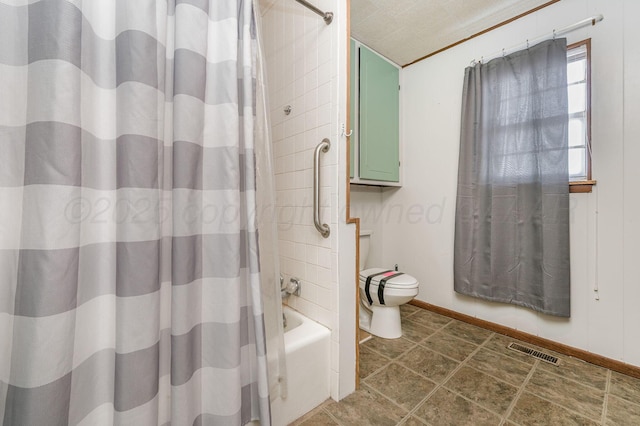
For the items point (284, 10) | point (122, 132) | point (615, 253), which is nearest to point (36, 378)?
point (122, 132)

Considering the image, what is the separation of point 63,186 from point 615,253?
244 centimetres

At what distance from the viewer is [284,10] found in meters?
1.54

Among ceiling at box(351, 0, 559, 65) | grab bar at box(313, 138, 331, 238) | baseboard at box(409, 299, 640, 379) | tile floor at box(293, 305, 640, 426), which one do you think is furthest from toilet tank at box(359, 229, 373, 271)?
ceiling at box(351, 0, 559, 65)

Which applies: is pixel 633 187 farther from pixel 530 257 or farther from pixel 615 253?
pixel 530 257

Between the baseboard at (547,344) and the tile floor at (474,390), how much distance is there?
0.05 metres

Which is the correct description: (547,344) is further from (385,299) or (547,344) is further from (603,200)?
(385,299)

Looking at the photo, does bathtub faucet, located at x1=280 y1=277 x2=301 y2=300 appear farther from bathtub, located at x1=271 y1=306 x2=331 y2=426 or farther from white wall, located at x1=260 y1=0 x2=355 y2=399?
bathtub, located at x1=271 y1=306 x2=331 y2=426

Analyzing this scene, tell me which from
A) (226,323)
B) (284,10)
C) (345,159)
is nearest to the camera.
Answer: (226,323)

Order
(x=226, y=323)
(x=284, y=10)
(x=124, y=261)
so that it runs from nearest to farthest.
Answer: (x=124, y=261)
(x=226, y=323)
(x=284, y=10)

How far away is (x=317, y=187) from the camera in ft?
4.07

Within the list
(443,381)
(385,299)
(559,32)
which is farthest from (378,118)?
(443,381)

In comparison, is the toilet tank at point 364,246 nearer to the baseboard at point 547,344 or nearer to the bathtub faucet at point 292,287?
the baseboard at point 547,344

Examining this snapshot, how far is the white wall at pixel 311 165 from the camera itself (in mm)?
1230

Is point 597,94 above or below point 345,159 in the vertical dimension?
above
